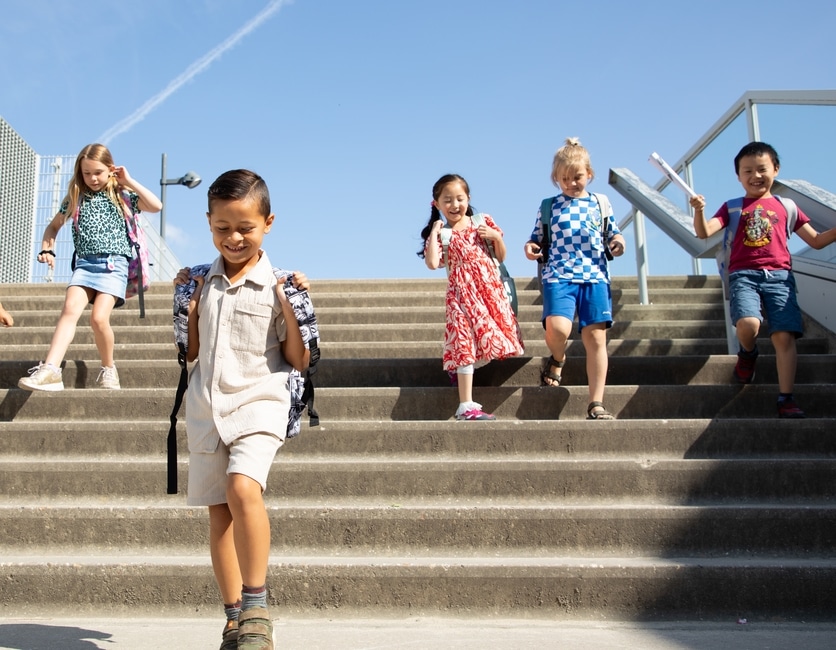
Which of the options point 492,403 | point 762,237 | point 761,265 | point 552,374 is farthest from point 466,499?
point 762,237

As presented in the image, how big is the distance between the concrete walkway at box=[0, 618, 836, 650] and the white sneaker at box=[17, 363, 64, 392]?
1.51 metres

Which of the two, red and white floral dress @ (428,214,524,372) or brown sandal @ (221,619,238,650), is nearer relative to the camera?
brown sandal @ (221,619,238,650)

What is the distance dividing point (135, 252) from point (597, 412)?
2.77 meters

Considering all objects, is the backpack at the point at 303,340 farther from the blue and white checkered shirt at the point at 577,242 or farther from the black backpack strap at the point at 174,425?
the blue and white checkered shirt at the point at 577,242

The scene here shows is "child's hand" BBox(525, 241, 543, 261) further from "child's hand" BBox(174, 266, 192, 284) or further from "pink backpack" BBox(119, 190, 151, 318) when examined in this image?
"child's hand" BBox(174, 266, 192, 284)

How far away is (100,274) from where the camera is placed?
4.90 meters

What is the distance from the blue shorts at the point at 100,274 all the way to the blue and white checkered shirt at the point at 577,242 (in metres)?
2.40

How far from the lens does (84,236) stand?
491 cm

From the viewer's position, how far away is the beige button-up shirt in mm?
2619

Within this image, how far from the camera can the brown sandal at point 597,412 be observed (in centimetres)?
419

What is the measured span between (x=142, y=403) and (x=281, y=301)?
204 cm

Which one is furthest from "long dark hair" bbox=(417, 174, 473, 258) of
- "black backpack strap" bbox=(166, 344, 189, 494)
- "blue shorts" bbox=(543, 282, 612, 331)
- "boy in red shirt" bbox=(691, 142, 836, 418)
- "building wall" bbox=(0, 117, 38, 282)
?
"building wall" bbox=(0, 117, 38, 282)

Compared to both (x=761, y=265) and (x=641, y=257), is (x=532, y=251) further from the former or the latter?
(x=641, y=257)

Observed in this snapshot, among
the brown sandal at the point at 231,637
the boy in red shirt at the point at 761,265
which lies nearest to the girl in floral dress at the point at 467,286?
the boy in red shirt at the point at 761,265
